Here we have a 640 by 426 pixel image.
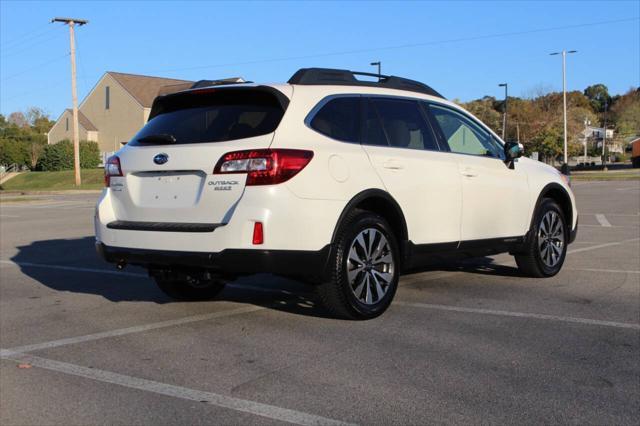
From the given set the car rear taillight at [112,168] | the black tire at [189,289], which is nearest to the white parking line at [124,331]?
the black tire at [189,289]

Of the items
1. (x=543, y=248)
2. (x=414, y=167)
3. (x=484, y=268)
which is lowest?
(x=484, y=268)

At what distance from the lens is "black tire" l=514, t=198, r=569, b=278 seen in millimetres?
7520

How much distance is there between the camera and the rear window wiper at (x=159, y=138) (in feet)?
18.2

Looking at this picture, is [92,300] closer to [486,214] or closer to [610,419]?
[486,214]

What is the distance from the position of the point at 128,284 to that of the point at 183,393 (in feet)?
13.0

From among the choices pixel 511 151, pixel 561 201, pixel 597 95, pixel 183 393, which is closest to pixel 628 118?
pixel 597 95

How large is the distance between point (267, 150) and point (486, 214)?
111 inches

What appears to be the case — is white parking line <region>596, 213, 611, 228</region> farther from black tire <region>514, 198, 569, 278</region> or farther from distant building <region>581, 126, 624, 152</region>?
distant building <region>581, 126, 624, 152</region>

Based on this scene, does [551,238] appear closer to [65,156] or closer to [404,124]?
[404,124]

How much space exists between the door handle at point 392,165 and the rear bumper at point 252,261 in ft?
3.27

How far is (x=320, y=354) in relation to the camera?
470 centimetres

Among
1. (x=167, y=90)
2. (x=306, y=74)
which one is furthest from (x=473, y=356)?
(x=167, y=90)

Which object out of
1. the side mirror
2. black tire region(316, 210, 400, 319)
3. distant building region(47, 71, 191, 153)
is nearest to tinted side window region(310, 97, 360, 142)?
black tire region(316, 210, 400, 319)

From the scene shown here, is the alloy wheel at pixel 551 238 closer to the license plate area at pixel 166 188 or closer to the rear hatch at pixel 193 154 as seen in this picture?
the rear hatch at pixel 193 154
